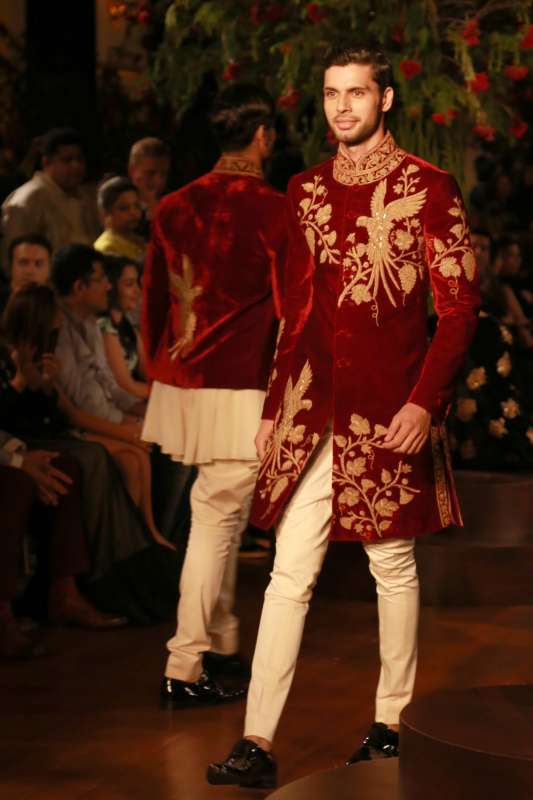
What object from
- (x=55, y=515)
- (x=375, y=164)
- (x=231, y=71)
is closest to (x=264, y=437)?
(x=375, y=164)

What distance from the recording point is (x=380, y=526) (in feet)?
11.5

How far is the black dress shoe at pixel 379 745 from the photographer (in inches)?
143

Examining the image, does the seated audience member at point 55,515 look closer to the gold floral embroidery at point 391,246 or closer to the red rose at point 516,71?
the gold floral embroidery at point 391,246

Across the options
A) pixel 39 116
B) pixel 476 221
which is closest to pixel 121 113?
pixel 39 116

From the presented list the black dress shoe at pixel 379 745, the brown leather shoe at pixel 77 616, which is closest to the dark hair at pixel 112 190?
the brown leather shoe at pixel 77 616

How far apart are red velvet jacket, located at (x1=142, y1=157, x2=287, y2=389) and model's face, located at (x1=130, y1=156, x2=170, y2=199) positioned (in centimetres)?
308

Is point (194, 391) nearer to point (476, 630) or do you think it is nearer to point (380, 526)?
point (380, 526)

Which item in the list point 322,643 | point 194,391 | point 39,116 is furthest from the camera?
point 39,116

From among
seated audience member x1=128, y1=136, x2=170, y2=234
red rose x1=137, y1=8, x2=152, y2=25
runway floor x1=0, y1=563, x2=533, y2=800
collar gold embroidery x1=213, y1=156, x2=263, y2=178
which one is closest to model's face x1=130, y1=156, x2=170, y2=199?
seated audience member x1=128, y1=136, x2=170, y2=234

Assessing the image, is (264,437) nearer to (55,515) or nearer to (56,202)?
(55,515)

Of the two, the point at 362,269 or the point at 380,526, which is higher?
the point at 362,269

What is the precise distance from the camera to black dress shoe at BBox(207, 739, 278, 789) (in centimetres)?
354

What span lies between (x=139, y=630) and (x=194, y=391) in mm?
1110

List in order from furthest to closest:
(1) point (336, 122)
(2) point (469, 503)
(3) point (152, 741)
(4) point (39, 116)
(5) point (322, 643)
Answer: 1. (4) point (39, 116)
2. (2) point (469, 503)
3. (5) point (322, 643)
4. (3) point (152, 741)
5. (1) point (336, 122)
